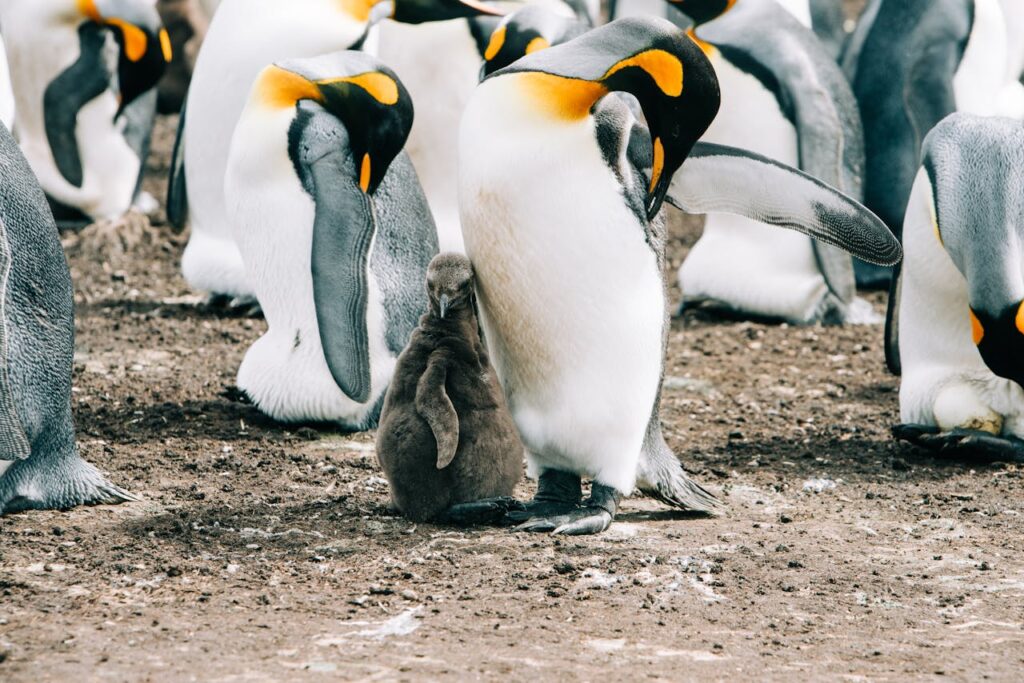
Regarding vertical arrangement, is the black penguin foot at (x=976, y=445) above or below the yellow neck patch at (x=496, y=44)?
below

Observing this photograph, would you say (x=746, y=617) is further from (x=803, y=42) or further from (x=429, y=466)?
(x=803, y=42)

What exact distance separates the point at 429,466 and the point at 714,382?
219 cm

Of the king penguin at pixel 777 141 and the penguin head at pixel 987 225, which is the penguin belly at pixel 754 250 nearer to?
the king penguin at pixel 777 141

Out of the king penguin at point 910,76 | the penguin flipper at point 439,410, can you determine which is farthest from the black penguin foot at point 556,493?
the king penguin at point 910,76

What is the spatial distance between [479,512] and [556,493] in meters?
0.22

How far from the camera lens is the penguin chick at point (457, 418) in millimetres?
3473

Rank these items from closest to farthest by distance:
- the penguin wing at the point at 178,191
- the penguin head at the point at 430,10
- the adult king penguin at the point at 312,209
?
1. the adult king penguin at the point at 312,209
2. the penguin head at the point at 430,10
3. the penguin wing at the point at 178,191

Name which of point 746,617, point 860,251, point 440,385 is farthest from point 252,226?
point 746,617

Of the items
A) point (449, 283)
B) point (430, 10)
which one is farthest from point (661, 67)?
point (430, 10)

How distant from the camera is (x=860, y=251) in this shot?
3650mm

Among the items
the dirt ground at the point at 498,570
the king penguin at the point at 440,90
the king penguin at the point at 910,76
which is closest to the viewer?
the dirt ground at the point at 498,570

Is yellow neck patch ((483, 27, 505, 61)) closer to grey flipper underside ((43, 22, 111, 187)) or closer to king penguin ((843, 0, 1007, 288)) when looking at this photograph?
king penguin ((843, 0, 1007, 288))

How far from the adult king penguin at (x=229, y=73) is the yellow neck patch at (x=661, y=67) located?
2006mm

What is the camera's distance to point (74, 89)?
7.34 meters
